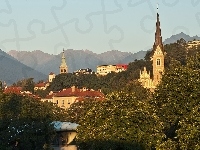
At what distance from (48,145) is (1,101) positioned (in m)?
9.41

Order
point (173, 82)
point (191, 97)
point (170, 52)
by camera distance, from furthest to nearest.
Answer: point (170, 52), point (173, 82), point (191, 97)

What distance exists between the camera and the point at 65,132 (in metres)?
53.7

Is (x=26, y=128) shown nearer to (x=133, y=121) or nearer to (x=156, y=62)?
(x=133, y=121)

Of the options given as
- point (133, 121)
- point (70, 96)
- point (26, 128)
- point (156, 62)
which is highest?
point (156, 62)

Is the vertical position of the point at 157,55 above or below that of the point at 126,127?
above

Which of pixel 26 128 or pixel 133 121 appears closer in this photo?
pixel 133 121

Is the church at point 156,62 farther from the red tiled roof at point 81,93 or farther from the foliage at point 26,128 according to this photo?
the foliage at point 26,128

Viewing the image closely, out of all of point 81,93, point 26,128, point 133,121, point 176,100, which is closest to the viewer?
point 133,121

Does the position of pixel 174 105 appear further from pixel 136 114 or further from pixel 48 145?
pixel 48 145

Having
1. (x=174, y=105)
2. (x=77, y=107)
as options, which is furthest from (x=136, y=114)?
(x=77, y=107)

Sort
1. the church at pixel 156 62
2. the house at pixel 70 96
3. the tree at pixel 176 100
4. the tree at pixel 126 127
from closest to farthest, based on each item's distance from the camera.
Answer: the tree at pixel 126 127 < the tree at pixel 176 100 < the house at pixel 70 96 < the church at pixel 156 62

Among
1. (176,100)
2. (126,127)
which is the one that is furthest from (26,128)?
(176,100)

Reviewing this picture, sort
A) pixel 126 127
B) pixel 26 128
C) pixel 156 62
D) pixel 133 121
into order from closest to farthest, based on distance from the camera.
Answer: pixel 126 127 < pixel 133 121 < pixel 26 128 < pixel 156 62

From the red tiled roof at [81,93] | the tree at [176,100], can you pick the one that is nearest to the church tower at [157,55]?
the red tiled roof at [81,93]
